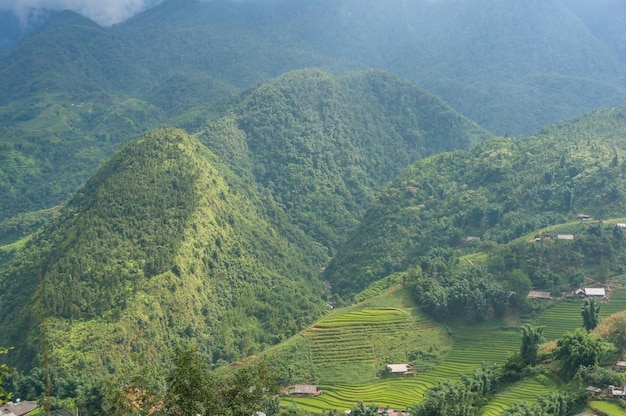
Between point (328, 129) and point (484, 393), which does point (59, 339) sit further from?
point (328, 129)

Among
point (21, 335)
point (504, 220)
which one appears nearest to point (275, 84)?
point (504, 220)

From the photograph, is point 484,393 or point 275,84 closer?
point 484,393

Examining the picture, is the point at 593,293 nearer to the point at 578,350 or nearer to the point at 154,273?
the point at 578,350

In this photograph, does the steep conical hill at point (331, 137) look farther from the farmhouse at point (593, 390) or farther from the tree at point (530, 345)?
the farmhouse at point (593, 390)

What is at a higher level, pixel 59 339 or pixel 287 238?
pixel 287 238

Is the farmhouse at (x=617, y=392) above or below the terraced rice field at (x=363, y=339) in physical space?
below

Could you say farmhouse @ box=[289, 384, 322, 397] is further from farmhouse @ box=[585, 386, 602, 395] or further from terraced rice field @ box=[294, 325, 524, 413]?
farmhouse @ box=[585, 386, 602, 395]

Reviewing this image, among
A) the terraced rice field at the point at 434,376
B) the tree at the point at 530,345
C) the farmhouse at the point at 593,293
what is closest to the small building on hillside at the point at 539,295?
the farmhouse at the point at 593,293

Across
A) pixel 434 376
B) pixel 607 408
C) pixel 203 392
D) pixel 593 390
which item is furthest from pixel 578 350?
pixel 203 392
